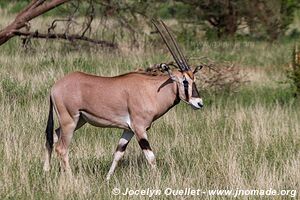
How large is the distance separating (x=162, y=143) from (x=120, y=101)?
170cm

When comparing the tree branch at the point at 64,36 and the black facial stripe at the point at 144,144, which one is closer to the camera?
the black facial stripe at the point at 144,144

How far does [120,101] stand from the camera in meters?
7.06

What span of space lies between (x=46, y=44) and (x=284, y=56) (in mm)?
6114

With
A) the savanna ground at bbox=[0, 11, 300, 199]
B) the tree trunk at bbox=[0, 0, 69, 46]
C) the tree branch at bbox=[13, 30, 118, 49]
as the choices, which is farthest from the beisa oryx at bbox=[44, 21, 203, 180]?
the tree branch at bbox=[13, 30, 118, 49]

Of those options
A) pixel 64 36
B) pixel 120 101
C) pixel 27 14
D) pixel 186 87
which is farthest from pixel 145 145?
pixel 64 36

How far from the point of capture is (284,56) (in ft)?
61.0

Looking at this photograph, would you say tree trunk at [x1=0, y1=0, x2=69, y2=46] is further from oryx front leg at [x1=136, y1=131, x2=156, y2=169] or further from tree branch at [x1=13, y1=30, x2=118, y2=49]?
oryx front leg at [x1=136, y1=131, x2=156, y2=169]

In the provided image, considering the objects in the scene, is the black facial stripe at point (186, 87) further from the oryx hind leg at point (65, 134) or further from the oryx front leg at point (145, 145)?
the oryx hind leg at point (65, 134)

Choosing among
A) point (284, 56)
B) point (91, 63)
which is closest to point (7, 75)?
point (91, 63)

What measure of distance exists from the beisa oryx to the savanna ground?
36cm

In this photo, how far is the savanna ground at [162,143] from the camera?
21.9 feet

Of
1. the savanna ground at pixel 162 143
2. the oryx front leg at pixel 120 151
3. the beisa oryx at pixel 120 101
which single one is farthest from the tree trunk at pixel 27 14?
the oryx front leg at pixel 120 151

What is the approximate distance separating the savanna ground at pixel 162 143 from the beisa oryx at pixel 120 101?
36 cm

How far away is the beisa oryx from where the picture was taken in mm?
7004
